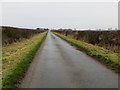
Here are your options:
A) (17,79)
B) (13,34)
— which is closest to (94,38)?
(13,34)

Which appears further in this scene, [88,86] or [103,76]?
[103,76]

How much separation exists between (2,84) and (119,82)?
4.02 metres

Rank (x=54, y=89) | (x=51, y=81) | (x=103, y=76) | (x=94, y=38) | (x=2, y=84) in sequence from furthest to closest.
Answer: (x=94, y=38) → (x=103, y=76) → (x=51, y=81) → (x=2, y=84) → (x=54, y=89)

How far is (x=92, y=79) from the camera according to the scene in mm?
6164

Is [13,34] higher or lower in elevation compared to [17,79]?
higher

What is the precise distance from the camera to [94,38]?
23266mm

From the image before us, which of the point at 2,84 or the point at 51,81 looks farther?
the point at 51,81

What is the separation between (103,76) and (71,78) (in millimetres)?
1317

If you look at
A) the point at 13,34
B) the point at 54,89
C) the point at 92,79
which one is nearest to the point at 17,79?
the point at 54,89

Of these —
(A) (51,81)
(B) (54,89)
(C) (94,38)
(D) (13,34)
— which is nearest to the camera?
(B) (54,89)

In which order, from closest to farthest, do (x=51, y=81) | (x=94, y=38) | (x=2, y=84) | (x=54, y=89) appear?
(x=54, y=89), (x=2, y=84), (x=51, y=81), (x=94, y=38)

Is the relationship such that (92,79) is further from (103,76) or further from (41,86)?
(41,86)

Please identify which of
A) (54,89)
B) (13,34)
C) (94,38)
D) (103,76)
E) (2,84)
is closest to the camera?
(54,89)

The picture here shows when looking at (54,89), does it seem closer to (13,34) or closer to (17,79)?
(17,79)
